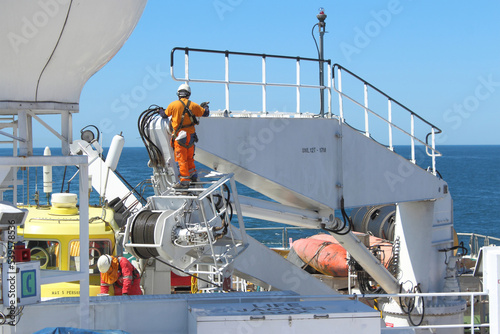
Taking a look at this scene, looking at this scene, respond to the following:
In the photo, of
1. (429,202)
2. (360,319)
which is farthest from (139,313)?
(429,202)

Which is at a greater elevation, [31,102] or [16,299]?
[31,102]

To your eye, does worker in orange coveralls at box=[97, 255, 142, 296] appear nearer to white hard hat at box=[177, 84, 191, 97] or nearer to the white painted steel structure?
the white painted steel structure

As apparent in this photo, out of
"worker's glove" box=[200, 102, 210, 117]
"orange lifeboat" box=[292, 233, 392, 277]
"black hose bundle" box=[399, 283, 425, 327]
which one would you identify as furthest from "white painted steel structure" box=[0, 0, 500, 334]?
"orange lifeboat" box=[292, 233, 392, 277]

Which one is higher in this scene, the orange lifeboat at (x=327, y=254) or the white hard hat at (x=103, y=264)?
the white hard hat at (x=103, y=264)

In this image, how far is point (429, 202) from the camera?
13.2 metres

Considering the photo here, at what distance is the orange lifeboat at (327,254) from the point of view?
17250 mm

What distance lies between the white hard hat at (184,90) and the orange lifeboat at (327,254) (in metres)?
8.88

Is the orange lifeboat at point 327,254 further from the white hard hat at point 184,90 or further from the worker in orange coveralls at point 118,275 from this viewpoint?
the white hard hat at point 184,90

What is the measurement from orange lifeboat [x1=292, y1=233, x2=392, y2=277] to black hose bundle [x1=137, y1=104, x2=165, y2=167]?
852 cm

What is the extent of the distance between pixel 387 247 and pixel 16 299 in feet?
37.6

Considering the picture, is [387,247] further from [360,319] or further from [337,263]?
Result: [360,319]

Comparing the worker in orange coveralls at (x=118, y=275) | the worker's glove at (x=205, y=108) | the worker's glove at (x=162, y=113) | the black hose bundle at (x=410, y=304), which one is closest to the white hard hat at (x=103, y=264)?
the worker in orange coveralls at (x=118, y=275)

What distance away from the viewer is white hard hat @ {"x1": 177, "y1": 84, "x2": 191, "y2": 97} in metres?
9.24

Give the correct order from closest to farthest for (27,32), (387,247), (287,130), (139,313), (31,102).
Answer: (27,32) → (31,102) → (139,313) → (287,130) → (387,247)
